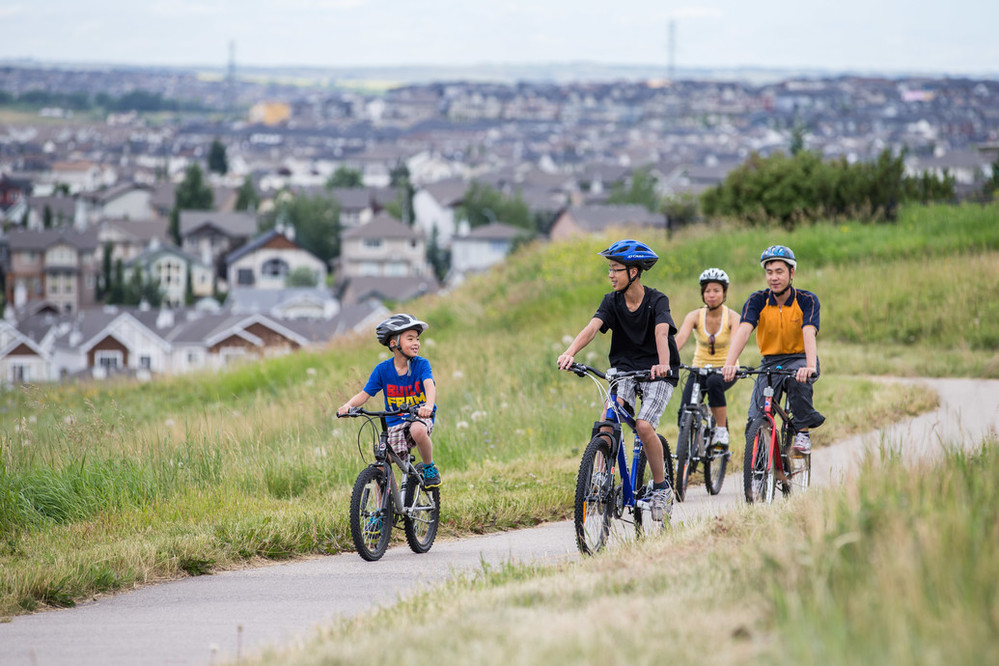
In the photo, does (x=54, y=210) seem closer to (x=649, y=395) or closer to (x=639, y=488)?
(x=639, y=488)

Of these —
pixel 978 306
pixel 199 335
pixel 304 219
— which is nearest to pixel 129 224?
pixel 304 219

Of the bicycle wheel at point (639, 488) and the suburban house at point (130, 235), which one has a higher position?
the bicycle wheel at point (639, 488)

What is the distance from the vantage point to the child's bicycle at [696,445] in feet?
33.0

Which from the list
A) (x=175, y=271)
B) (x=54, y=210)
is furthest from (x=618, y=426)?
(x=54, y=210)

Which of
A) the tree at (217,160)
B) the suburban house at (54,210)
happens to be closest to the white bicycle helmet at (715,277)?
the suburban house at (54,210)

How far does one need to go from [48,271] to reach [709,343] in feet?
345

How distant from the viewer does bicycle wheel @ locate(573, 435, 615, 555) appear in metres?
7.27

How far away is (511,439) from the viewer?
12383 millimetres

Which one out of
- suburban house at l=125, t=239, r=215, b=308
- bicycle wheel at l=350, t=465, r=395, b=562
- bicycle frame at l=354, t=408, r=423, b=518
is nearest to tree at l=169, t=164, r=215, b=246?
suburban house at l=125, t=239, r=215, b=308

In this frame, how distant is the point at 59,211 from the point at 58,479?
481ft

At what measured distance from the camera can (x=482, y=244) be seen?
109 meters

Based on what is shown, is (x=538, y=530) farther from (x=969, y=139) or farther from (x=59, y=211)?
(x=969, y=139)

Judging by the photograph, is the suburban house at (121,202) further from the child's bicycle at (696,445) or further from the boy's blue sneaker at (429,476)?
the boy's blue sneaker at (429,476)

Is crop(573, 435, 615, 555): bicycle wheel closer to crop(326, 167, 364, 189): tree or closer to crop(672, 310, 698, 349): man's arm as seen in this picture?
crop(672, 310, 698, 349): man's arm
